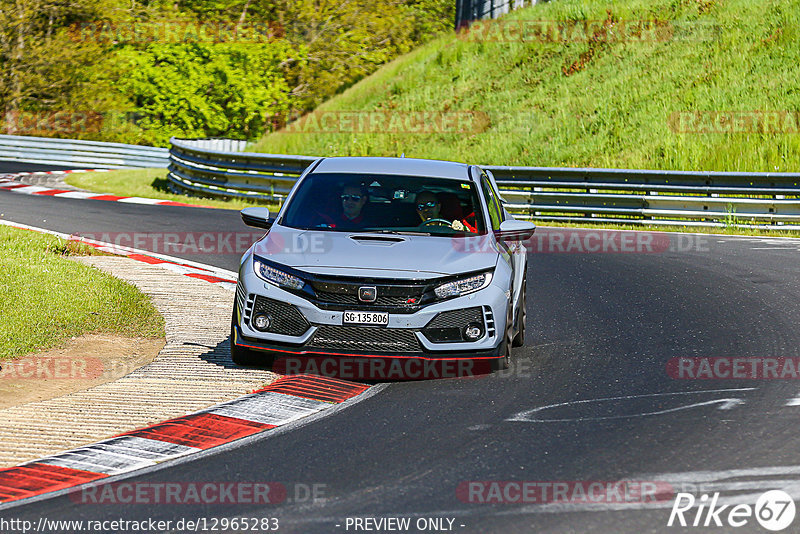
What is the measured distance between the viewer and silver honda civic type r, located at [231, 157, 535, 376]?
8.18m

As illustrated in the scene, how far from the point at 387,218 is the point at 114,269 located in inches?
226

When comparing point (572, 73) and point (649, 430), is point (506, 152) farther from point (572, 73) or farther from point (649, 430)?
point (649, 430)

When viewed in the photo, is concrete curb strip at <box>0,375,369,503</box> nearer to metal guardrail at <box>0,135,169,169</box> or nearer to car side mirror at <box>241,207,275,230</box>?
car side mirror at <box>241,207,275,230</box>

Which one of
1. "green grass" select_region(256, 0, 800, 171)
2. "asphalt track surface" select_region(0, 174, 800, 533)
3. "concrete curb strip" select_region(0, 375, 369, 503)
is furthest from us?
"green grass" select_region(256, 0, 800, 171)

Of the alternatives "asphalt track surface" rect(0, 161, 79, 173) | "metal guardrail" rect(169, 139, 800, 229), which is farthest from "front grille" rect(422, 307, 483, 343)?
"asphalt track surface" rect(0, 161, 79, 173)

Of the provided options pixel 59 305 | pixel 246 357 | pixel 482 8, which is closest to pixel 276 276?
pixel 246 357

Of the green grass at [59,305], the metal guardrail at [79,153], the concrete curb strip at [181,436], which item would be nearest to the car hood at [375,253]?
the concrete curb strip at [181,436]

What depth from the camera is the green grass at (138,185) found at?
2484 cm

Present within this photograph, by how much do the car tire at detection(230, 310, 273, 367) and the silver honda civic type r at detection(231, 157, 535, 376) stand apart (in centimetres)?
1

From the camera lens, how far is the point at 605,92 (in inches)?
1340

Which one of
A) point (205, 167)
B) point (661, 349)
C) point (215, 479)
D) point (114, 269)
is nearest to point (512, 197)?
point (205, 167)

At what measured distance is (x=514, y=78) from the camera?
122 feet

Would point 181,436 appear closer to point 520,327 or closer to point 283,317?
point 283,317

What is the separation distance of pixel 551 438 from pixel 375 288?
201 cm
